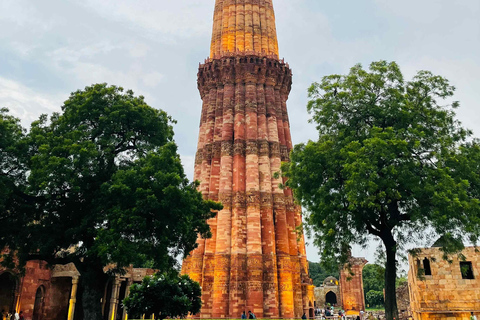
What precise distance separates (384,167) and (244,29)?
23.8 m

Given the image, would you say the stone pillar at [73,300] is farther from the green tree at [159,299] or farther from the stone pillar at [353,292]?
the stone pillar at [353,292]

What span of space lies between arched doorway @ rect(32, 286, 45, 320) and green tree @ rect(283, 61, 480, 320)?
61.1 ft

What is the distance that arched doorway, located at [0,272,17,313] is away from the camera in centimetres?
2233

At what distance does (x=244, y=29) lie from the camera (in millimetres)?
34094

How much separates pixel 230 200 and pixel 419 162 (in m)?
14.9

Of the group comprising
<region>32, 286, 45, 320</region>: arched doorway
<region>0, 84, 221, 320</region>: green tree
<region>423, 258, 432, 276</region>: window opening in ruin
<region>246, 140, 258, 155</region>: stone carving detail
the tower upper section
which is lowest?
<region>32, 286, 45, 320</region>: arched doorway

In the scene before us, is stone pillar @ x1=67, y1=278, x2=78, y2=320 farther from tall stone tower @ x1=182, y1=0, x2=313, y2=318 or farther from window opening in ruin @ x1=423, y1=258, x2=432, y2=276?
window opening in ruin @ x1=423, y1=258, x2=432, y2=276

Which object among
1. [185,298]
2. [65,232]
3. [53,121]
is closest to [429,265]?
[185,298]

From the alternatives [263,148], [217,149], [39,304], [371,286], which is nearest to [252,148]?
[263,148]

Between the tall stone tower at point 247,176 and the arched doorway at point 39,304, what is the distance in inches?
364

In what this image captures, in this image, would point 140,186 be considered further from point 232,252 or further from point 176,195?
point 232,252

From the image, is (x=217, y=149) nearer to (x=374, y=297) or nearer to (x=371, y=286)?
(x=374, y=297)

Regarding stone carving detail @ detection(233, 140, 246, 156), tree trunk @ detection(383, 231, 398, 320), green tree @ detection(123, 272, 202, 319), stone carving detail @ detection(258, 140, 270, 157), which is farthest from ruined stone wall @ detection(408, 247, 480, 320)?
stone carving detail @ detection(233, 140, 246, 156)

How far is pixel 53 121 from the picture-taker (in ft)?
55.9
